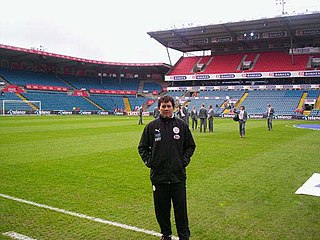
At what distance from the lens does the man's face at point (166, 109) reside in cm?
416

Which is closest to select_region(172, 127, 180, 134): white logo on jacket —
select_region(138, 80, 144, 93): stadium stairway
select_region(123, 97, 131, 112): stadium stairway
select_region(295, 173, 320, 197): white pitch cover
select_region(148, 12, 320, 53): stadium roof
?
select_region(295, 173, 320, 197): white pitch cover

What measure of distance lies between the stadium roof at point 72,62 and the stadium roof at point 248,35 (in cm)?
797

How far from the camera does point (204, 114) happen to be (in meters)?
19.8

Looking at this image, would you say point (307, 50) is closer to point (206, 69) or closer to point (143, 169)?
point (206, 69)

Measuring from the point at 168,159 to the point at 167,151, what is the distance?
104mm

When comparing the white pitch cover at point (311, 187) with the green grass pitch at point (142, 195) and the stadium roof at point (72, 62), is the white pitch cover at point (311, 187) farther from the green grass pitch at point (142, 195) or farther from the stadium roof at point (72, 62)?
the stadium roof at point (72, 62)

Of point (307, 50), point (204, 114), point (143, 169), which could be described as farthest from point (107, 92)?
point (143, 169)

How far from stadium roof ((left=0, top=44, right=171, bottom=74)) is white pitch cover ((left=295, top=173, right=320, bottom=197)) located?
160 feet

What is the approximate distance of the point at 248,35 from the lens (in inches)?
2087

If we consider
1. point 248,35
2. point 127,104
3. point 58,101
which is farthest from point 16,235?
point 127,104

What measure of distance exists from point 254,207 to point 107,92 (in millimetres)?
60768

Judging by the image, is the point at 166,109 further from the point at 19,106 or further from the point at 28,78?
the point at 28,78

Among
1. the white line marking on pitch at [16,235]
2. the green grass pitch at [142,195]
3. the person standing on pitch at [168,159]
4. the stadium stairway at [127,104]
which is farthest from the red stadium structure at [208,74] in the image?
the white line marking on pitch at [16,235]

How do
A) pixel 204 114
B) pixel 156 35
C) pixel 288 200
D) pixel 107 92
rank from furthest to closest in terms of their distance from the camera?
1. pixel 107 92
2. pixel 156 35
3. pixel 204 114
4. pixel 288 200
